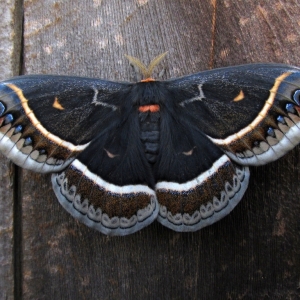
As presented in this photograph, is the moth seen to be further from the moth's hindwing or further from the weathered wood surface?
the weathered wood surface

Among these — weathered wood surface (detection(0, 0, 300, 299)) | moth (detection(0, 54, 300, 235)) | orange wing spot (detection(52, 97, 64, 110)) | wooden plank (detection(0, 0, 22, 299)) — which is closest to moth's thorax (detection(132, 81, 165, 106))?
moth (detection(0, 54, 300, 235))

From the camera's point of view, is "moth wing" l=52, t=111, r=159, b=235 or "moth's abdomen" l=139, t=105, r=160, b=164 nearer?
"moth wing" l=52, t=111, r=159, b=235

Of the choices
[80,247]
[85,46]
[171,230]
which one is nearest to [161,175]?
[171,230]

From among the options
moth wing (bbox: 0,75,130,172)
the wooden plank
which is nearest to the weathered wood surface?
the wooden plank

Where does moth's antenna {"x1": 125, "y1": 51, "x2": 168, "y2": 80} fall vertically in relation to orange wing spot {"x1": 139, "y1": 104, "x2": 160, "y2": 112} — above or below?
above

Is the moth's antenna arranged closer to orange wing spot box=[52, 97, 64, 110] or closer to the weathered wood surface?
the weathered wood surface

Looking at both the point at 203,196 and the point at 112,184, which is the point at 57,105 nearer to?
the point at 112,184

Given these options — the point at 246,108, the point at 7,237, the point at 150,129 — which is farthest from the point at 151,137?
the point at 7,237
